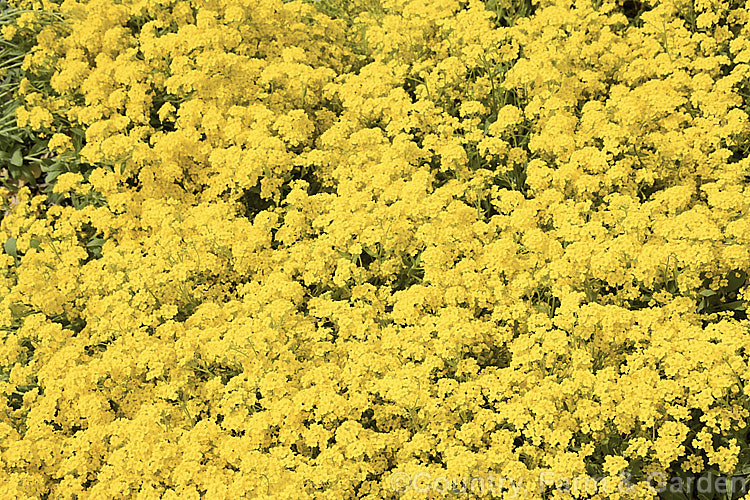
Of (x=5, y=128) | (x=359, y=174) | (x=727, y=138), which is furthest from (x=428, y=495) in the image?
(x=5, y=128)

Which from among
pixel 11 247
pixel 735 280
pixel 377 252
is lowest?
pixel 11 247

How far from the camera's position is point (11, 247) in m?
5.56

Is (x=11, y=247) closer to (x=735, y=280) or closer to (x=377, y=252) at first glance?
(x=377, y=252)

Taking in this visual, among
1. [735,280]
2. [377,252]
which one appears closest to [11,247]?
[377,252]

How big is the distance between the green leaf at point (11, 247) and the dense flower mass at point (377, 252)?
0.18 feet

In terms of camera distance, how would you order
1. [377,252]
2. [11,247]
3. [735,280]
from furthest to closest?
1. [11,247]
2. [377,252]
3. [735,280]

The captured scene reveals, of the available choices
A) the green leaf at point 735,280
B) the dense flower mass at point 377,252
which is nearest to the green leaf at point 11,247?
the dense flower mass at point 377,252

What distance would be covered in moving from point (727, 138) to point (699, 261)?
1.14 m

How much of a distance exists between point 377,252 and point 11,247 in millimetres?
2686

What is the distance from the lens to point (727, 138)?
4852mm

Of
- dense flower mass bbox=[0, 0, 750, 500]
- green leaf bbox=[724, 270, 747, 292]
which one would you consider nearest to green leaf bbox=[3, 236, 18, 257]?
dense flower mass bbox=[0, 0, 750, 500]

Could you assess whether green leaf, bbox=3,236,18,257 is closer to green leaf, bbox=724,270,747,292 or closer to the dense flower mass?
the dense flower mass

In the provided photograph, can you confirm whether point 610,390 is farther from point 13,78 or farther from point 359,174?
point 13,78

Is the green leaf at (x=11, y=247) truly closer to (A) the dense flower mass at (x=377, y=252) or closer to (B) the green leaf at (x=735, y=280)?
(A) the dense flower mass at (x=377, y=252)
